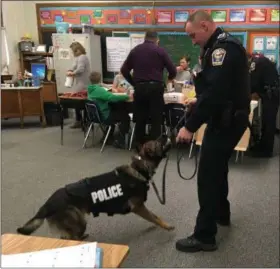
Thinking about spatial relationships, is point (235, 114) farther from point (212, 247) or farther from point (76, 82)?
point (76, 82)

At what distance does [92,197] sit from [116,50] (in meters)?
4.97

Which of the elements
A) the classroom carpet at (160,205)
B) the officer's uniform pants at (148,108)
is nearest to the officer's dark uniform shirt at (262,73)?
the classroom carpet at (160,205)

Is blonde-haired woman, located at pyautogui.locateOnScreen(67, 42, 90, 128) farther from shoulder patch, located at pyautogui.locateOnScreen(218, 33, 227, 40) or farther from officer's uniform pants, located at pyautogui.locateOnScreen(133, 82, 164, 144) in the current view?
shoulder patch, located at pyautogui.locateOnScreen(218, 33, 227, 40)

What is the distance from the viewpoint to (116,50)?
6.52 meters

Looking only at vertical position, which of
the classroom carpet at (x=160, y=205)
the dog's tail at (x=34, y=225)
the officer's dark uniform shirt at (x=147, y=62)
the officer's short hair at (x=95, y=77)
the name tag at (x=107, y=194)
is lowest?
the classroom carpet at (x=160, y=205)

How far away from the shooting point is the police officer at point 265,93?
377 cm

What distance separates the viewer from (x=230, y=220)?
254 cm

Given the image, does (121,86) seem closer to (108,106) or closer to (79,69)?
(108,106)

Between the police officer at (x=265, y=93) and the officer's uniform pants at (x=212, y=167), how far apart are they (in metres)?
2.07

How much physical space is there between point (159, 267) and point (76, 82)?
4.18 metres

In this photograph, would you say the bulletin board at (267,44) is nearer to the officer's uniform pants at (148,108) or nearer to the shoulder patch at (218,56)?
the officer's uniform pants at (148,108)

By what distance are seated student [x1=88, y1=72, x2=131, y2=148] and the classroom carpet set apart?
322 mm

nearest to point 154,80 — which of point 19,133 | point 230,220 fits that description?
point 230,220

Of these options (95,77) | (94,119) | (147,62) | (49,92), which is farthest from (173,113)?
(49,92)
